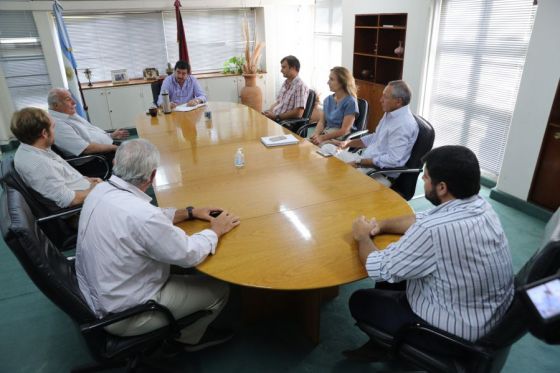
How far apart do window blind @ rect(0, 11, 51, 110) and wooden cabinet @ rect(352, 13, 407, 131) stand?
15.8ft

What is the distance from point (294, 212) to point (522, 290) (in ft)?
3.63

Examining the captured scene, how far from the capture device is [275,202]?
6.52 ft

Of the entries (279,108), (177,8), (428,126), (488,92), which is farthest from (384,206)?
(177,8)

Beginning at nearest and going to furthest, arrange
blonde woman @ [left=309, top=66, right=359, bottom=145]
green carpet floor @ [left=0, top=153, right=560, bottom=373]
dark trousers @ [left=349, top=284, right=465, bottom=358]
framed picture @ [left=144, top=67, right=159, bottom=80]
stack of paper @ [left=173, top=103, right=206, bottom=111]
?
dark trousers @ [left=349, top=284, right=465, bottom=358] → green carpet floor @ [left=0, top=153, right=560, bottom=373] → blonde woman @ [left=309, top=66, right=359, bottom=145] → stack of paper @ [left=173, top=103, right=206, bottom=111] → framed picture @ [left=144, top=67, right=159, bottom=80]

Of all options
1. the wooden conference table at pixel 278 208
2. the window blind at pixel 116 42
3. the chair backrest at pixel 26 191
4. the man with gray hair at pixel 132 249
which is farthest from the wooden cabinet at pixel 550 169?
the window blind at pixel 116 42

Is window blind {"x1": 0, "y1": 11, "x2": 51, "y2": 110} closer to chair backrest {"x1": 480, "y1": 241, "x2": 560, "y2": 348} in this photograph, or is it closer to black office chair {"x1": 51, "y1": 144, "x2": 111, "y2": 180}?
black office chair {"x1": 51, "y1": 144, "x2": 111, "y2": 180}

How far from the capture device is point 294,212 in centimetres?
187

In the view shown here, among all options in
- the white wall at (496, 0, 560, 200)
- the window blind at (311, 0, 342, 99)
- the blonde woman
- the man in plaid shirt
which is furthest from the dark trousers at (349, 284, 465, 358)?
the window blind at (311, 0, 342, 99)

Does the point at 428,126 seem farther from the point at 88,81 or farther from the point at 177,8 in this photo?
the point at 88,81

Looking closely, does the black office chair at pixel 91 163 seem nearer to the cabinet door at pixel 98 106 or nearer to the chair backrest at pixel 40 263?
the chair backrest at pixel 40 263

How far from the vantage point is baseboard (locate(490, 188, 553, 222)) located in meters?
3.15

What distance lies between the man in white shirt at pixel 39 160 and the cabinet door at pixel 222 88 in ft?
15.0

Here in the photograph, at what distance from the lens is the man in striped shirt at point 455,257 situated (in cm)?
120

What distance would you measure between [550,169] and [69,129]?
4088mm
